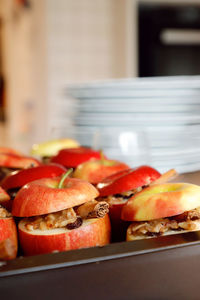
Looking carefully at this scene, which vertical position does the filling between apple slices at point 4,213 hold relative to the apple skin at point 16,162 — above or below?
below

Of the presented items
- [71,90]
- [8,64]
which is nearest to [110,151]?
[71,90]

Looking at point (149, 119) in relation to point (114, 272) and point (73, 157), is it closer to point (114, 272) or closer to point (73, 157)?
point (73, 157)

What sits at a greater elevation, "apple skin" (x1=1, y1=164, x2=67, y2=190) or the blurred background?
the blurred background

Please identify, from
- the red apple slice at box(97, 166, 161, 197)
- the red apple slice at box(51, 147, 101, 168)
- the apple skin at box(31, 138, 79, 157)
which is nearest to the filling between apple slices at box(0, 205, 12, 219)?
the red apple slice at box(97, 166, 161, 197)

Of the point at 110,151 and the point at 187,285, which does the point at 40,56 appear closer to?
the point at 110,151

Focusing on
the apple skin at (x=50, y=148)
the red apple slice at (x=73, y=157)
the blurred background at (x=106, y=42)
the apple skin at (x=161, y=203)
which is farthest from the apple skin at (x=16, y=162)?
the blurred background at (x=106, y=42)

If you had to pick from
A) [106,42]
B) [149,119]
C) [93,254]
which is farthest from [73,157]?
[106,42]

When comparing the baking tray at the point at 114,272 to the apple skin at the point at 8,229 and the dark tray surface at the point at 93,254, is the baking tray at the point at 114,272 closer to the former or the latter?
the dark tray surface at the point at 93,254

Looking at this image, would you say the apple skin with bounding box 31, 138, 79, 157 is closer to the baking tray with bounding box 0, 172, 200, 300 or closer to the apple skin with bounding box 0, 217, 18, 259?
the apple skin with bounding box 0, 217, 18, 259
